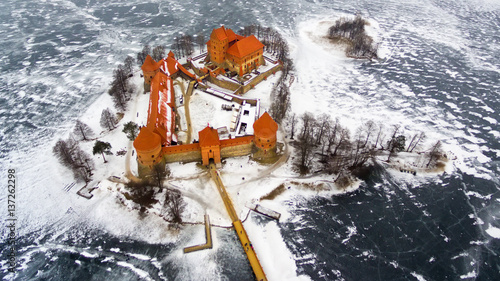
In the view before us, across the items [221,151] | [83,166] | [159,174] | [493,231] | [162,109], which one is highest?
[162,109]

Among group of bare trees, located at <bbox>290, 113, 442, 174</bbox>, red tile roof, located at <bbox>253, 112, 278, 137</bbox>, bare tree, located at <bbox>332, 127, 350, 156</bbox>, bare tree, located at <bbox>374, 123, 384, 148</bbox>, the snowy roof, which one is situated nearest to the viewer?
red tile roof, located at <bbox>253, 112, 278, 137</bbox>

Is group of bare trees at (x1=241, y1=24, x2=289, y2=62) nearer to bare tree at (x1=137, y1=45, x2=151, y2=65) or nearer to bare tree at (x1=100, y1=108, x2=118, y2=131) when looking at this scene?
bare tree at (x1=137, y1=45, x2=151, y2=65)

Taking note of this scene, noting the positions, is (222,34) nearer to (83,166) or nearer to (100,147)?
(100,147)

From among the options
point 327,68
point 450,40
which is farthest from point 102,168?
point 450,40

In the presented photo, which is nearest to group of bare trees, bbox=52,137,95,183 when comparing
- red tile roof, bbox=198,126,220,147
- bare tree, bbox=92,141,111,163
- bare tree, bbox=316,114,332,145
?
bare tree, bbox=92,141,111,163

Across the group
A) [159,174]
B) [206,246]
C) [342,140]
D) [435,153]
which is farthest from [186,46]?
[435,153]

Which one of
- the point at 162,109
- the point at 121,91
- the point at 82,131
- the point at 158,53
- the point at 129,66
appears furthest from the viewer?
the point at 158,53

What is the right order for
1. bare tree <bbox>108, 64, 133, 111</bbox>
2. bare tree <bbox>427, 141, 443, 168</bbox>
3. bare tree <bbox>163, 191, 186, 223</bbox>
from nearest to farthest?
1. bare tree <bbox>163, 191, 186, 223</bbox>
2. bare tree <bbox>427, 141, 443, 168</bbox>
3. bare tree <bbox>108, 64, 133, 111</bbox>

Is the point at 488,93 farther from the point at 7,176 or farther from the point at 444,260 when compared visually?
the point at 7,176
